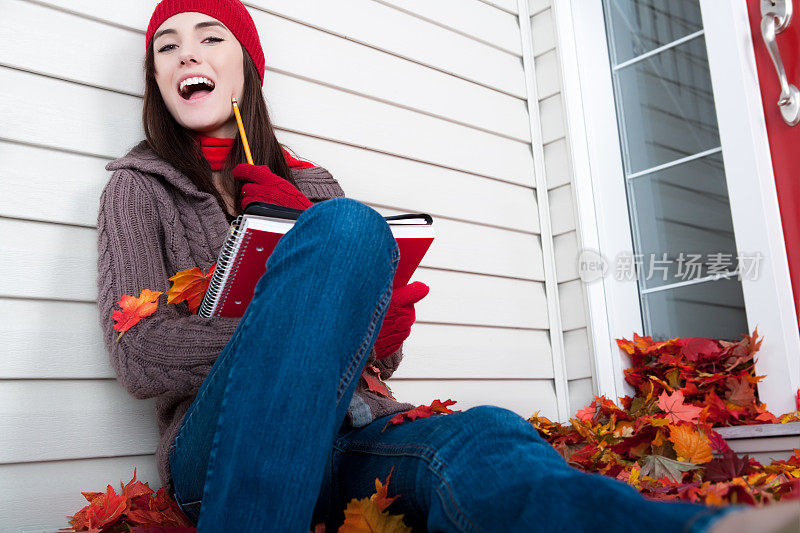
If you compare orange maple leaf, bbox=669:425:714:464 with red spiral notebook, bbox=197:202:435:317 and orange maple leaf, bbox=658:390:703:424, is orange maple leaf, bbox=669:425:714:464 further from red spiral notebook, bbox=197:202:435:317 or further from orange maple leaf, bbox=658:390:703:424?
red spiral notebook, bbox=197:202:435:317

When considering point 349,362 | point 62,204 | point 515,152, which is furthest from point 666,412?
point 62,204

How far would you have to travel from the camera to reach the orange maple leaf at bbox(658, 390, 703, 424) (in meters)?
1.52

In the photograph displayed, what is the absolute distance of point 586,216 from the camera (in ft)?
6.50

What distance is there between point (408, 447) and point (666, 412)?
3.27ft

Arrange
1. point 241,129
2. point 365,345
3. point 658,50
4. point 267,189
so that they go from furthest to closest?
point 658,50
point 241,129
point 267,189
point 365,345

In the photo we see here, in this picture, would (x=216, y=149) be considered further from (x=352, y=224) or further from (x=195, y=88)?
(x=352, y=224)

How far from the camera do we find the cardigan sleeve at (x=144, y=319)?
98 centimetres

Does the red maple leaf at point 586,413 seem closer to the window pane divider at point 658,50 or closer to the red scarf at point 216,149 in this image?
the window pane divider at point 658,50

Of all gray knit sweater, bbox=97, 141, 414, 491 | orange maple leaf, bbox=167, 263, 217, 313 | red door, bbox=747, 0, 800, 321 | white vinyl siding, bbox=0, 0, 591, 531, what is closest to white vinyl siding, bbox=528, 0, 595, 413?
white vinyl siding, bbox=0, 0, 591, 531

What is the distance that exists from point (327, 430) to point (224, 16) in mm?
989

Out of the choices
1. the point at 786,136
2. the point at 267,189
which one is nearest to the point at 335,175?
the point at 267,189

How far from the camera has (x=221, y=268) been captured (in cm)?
88

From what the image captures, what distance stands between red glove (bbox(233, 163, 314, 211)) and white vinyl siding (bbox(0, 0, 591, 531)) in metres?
0.38

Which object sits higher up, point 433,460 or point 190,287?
point 190,287
